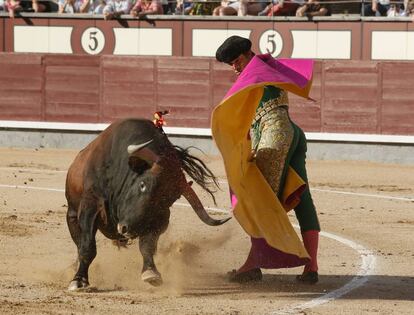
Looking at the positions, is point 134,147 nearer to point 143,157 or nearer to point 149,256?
point 143,157

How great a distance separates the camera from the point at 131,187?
5477 mm

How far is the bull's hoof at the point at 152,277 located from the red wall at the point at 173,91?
819 cm

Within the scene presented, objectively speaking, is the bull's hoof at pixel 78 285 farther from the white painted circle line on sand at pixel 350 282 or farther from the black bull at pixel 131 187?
the white painted circle line on sand at pixel 350 282

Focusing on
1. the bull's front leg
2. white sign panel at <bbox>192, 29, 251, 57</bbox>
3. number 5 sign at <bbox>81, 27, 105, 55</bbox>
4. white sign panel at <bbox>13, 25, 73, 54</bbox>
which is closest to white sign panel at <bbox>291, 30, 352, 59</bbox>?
white sign panel at <bbox>192, 29, 251, 57</bbox>

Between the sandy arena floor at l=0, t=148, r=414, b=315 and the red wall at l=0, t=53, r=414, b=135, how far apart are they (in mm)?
3738

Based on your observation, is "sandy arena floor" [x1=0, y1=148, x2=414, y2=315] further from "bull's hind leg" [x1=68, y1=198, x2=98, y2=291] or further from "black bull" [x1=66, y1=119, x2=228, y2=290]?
"black bull" [x1=66, y1=119, x2=228, y2=290]

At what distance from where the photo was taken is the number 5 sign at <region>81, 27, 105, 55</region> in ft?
49.6

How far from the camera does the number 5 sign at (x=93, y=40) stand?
15.1m

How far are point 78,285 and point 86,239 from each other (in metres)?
0.23

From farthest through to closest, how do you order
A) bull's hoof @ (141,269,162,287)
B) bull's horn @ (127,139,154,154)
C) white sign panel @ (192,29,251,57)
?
white sign panel @ (192,29,251,57) < bull's hoof @ (141,269,162,287) < bull's horn @ (127,139,154,154)

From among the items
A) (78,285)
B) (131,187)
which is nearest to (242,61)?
(131,187)

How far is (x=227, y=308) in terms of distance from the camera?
5.22m

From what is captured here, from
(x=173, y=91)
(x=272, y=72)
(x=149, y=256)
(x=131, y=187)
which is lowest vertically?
(x=149, y=256)

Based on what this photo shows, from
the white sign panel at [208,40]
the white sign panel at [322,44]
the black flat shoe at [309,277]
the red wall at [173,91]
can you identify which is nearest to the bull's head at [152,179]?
the black flat shoe at [309,277]
